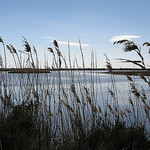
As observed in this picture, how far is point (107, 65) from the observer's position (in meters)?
3.19

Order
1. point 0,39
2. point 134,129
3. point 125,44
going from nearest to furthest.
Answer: point 125,44 → point 134,129 → point 0,39

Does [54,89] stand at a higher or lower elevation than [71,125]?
higher

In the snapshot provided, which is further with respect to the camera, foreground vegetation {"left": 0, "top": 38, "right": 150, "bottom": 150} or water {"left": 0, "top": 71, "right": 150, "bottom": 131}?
water {"left": 0, "top": 71, "right": 150, "bottom": 131}

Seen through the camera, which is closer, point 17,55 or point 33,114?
point 33,114

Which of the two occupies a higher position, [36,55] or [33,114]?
[36,55]

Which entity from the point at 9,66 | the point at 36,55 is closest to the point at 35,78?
the point at 36,55

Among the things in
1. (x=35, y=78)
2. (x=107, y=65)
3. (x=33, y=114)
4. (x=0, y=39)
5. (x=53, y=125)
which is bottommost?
(x=53, y=125)

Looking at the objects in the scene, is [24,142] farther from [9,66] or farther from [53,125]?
[9,66]

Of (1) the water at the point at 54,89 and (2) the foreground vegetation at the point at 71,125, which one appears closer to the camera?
(2) the foreground vegetation at the point at 71,125

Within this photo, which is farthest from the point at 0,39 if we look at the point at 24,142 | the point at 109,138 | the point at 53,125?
the point at 109,138

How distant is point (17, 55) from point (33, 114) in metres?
1.23

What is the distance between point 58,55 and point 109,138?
157 cm

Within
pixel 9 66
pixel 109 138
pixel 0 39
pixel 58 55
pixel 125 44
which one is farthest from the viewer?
pixel 9 66

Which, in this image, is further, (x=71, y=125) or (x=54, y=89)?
(x=54, y=89)
